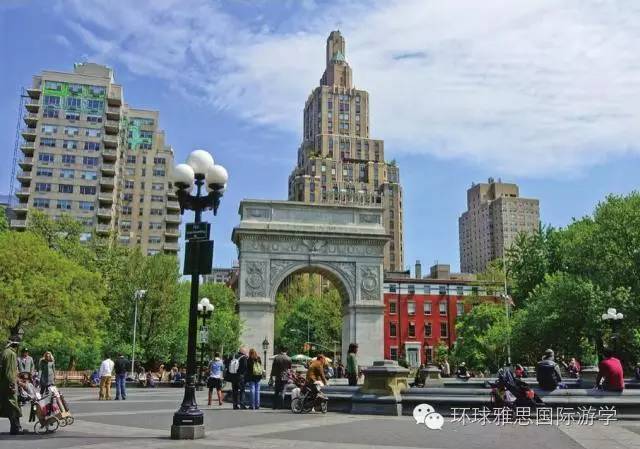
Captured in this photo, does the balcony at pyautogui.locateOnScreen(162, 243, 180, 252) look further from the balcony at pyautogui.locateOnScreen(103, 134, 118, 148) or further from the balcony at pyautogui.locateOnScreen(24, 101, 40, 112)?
the balcony at pyautogui.locateOnScreen(24, 101, 40, 112)

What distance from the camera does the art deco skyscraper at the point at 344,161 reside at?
115 m

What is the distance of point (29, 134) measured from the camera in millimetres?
78562

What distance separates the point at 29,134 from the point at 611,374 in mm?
78842

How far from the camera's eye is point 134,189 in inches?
3516

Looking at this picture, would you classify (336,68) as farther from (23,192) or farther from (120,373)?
(120,373)

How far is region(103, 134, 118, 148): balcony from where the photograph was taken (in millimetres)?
81375

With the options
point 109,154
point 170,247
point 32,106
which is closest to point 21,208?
point 109,154

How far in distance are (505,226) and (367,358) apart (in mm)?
122461

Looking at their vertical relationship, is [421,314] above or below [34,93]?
below

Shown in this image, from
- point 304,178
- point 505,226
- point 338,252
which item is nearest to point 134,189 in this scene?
point 304,178

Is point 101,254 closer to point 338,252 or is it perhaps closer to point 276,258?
point 276,258

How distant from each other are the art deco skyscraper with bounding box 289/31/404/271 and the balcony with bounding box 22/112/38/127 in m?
47.2

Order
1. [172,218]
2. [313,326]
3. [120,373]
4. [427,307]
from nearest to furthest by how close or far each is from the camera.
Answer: [120,373]
[427,307]
[313,326]
[172,218]

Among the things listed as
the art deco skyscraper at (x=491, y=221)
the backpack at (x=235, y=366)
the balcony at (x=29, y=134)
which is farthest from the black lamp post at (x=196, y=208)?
the art deco skyscraper at (x=491, y=221)
